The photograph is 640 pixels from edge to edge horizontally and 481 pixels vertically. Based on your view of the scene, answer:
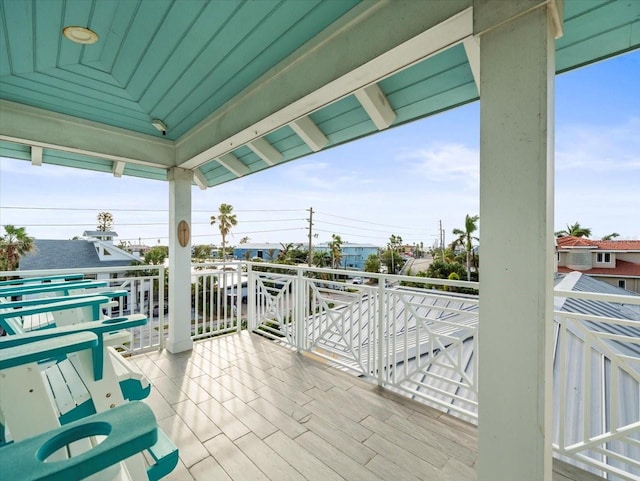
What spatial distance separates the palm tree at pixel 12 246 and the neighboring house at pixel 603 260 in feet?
59.5

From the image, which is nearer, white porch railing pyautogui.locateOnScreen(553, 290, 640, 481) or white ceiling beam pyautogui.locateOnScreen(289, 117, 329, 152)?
white porch railing pyautogui.locateOnScreen(553, 290, 640, 481)

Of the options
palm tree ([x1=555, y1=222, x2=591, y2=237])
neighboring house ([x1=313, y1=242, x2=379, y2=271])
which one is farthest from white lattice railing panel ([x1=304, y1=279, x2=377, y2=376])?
neighboring house ([x1=313, y1=242, x2=379, y2=271])

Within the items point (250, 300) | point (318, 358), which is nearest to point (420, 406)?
point (318, 358)

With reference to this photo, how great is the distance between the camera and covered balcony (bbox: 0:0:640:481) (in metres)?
1.06

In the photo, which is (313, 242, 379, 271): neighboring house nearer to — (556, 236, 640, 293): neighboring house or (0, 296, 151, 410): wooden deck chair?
(556, 236, 640, 293): neighboring house

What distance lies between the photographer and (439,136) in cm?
970

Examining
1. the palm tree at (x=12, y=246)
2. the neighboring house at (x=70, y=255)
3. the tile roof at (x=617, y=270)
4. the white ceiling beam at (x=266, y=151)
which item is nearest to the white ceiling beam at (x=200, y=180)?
the white ceiling beam at (x=266, y=151)

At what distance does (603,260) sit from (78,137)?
11.4 m

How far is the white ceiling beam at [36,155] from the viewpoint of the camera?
2.90 meters

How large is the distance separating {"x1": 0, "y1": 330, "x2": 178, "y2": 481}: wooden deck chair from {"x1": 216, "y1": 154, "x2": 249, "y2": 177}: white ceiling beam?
9.25 ft

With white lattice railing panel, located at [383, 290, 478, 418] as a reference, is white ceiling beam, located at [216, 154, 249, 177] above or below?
above

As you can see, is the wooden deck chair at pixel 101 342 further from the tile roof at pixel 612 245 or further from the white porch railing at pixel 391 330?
the tile roof at pixel 612 245

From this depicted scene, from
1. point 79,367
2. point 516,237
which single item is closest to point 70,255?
point 79,367

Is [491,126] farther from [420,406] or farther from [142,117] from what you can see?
[142,117]
